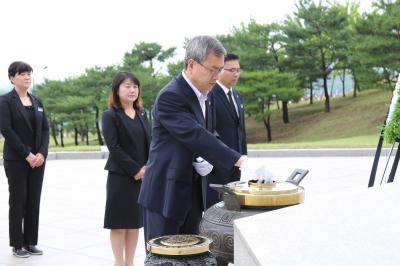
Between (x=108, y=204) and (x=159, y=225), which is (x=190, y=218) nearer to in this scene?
(x=159, y=225)

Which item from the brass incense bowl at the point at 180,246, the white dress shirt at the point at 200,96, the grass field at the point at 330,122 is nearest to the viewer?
the brass incense bowl at the point at 180,246

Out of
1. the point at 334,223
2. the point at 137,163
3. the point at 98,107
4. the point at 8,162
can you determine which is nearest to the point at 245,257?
the point at 334,223

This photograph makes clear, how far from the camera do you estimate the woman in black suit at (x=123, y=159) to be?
13.6 feet

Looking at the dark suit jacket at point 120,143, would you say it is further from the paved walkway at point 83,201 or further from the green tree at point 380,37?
the green tree at point 380,37

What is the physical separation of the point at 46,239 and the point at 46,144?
114cm

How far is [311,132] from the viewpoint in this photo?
29.6 m

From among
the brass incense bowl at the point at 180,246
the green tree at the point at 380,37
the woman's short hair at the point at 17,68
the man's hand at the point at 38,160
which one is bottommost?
the brass incense bowl at the point at 180,246

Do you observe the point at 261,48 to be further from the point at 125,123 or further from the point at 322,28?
the point at 125,123

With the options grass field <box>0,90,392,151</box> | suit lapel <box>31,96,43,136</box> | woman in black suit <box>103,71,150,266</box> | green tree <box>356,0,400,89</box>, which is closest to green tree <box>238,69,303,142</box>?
grass field <box>0,90,392,151</box>

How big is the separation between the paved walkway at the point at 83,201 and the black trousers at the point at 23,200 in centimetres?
20

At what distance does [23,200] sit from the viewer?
5.04m

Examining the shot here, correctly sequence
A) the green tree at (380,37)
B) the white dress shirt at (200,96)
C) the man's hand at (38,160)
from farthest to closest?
1. the green tree at (380,37)
2. the man's hand at (38,160)
3. the white dress shirt at (200,96)

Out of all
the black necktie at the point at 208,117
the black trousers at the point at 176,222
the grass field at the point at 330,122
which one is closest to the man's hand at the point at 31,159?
the black trousers at the point at 176,222

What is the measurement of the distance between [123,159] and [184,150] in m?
1.35
